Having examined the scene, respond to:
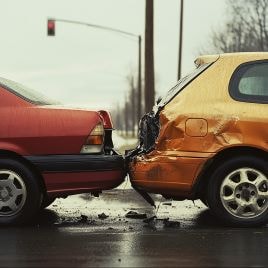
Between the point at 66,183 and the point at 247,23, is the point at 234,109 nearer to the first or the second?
the point at 66,183

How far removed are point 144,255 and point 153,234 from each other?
826mm

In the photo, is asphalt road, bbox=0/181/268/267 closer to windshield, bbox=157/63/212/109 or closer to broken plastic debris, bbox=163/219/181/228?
broken plastic debris, bbox=163/219/181/228

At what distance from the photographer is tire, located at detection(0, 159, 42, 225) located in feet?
18.9

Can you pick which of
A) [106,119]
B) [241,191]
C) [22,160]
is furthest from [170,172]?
[22,160]

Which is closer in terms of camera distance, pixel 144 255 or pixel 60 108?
pixel 144 255

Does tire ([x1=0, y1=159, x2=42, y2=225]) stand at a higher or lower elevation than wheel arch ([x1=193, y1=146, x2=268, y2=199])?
lower

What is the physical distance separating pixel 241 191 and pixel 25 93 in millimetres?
2371

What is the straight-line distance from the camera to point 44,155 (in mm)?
5793

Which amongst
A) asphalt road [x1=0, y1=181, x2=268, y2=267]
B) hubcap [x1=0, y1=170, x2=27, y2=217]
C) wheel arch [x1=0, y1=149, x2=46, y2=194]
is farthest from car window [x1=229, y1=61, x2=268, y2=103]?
hubcap [x1=0, y1=170, x2=27, y2=217]

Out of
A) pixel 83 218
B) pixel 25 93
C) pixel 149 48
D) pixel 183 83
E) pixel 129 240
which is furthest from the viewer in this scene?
pixel 149 48

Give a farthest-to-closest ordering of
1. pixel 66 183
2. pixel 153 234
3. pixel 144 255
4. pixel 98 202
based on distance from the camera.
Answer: pixel 98 202 → pixel 66 183 → pixel 153 234 → pixel 144 255

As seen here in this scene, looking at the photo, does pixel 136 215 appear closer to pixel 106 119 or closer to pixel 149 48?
pixel 106 119

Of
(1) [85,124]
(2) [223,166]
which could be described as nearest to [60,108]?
(1) [85,124]

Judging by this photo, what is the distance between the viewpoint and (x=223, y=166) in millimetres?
5676
